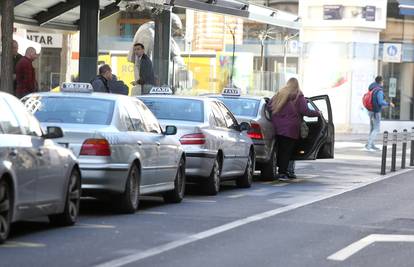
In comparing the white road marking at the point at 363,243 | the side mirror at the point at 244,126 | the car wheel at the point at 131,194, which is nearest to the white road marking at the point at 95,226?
the car wheel at the point at 131,194

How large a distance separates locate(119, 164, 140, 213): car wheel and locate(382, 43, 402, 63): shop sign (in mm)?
35690

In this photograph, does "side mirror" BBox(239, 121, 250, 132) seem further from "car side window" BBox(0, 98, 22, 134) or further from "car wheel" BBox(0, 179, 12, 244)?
"car wheel" BBox(0, 179, 12, 244)

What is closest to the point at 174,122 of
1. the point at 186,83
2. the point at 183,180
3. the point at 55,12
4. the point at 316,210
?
the point at 183,180

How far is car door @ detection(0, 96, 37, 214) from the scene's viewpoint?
9586 mm

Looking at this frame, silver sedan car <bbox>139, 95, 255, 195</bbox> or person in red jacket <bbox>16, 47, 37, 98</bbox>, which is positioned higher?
person in red jacket <bbox>16, 47, 37, 98</bbox>

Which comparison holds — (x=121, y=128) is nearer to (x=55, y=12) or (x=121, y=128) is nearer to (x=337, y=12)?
(x=55, y=12)

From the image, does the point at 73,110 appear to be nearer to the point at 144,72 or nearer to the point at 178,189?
the point at 178,189

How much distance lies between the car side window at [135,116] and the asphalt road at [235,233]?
1.14 m

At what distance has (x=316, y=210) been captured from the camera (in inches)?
540

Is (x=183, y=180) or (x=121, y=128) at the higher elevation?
(x=121, y=128)

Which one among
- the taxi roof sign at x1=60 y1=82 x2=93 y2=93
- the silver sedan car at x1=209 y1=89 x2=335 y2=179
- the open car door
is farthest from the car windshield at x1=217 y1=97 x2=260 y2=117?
the taxi roof sign at x1=60 y1=82 x2=93 y2=93

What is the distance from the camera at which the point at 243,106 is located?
752 inches

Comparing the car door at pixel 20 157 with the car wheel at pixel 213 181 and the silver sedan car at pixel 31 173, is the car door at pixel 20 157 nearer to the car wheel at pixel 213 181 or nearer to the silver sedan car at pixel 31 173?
the silver sedan car at pixel 31 173

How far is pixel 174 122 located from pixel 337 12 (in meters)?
31.2
